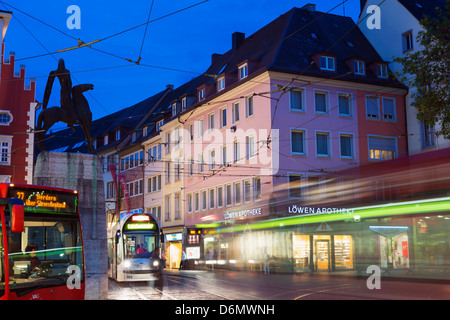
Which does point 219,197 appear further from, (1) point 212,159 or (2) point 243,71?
(2) point 243,71

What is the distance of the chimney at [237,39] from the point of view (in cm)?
4894

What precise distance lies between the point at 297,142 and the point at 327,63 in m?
6.33

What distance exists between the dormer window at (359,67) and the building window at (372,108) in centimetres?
199

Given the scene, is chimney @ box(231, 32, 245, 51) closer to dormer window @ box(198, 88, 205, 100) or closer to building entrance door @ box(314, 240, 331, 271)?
dormer window @ box(198, 88, 205, 100)

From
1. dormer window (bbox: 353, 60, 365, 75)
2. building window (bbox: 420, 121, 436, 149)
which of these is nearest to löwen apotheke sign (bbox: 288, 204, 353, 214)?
building window (bbox: 420, 121, 436, 149)

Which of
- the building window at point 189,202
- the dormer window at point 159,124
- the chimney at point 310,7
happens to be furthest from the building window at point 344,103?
the dormer window at point 159,124

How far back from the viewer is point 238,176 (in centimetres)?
4022

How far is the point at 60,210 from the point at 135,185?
4919 centimetres

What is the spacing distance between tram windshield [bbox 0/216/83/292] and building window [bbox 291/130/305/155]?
27.1 meters

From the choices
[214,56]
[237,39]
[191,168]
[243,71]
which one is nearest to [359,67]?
[243,71]

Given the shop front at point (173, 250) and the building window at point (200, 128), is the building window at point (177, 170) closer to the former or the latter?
the building window at point (200, 128)

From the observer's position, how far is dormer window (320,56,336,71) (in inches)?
1560
